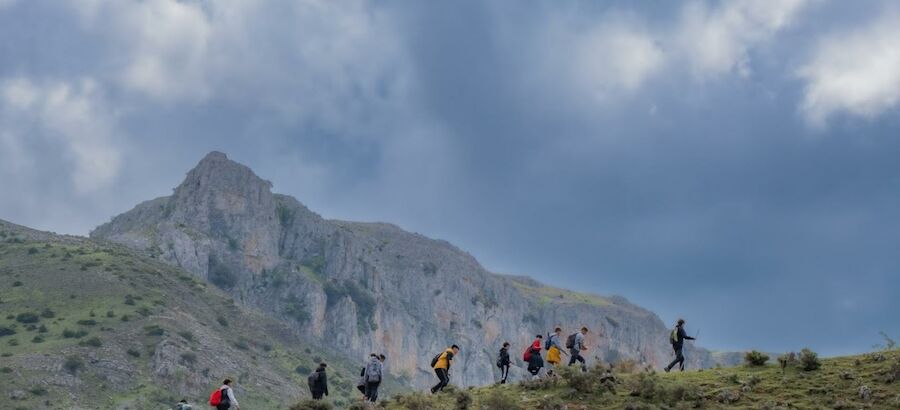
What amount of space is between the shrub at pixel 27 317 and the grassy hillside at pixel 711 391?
86.3 meters

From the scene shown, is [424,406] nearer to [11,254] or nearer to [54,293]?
[54,293]

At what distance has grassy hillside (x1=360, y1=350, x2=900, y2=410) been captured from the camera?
29953 mm

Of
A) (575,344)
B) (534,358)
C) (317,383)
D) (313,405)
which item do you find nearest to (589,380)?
(534,358)

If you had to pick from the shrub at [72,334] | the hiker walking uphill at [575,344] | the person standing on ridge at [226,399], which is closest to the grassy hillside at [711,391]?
the hiker walking uphill at [575,344]

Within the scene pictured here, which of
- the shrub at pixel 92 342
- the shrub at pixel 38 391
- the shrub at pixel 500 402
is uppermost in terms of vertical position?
the shrub at pixel 92 342

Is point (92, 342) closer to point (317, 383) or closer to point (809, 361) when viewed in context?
point (317, 383)

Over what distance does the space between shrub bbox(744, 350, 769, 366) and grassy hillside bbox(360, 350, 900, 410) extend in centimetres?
37

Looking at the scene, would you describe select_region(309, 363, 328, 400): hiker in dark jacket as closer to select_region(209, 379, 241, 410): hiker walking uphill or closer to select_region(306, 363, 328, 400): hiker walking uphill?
select_region(306, 363, 328, 400): hiker walking uphill

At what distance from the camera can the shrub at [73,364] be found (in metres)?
95.5

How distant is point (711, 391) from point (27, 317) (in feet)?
311

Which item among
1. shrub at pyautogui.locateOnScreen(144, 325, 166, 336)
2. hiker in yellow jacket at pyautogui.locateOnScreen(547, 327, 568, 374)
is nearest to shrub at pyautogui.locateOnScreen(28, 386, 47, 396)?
shrub at pyautogui.locateOnScreen(144, 325, 166, 336)

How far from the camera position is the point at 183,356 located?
356 feet

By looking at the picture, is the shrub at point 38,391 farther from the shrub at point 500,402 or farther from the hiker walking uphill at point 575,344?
the shrub at point 500,402

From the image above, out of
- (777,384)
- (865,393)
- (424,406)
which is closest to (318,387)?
(424,406)
